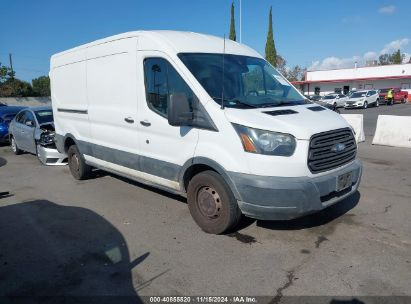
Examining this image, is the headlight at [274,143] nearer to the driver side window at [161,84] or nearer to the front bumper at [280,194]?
the front bumper at [280,194]

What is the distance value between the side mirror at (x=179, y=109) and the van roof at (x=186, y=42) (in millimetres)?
824

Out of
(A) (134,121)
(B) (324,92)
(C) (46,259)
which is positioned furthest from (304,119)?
(B) (324,92)

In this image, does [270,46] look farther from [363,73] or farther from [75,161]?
[75,161]

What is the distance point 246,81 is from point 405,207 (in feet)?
9.85

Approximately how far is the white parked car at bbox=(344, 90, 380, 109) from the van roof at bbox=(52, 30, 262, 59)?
31743mm

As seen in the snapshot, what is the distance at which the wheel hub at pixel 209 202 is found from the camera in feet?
14.9

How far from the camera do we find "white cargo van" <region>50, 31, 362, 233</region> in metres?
4.05

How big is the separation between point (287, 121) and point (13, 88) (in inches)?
1850

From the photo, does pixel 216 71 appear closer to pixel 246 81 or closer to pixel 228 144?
pixel 246 81

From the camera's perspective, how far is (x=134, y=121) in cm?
547

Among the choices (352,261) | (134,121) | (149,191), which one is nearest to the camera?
(352,261)

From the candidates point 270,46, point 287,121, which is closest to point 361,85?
point 270,46

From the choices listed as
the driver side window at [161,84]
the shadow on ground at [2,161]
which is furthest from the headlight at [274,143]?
the shadow on ground at [2,161]

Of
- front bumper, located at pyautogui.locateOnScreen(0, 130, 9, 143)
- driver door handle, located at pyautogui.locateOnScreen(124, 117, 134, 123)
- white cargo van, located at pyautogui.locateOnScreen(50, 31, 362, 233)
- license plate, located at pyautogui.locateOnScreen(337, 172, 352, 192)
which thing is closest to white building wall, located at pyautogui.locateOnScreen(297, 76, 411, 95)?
front bumper, located at pyautogui.locateOnScreen(0, 130, 9, 143)
